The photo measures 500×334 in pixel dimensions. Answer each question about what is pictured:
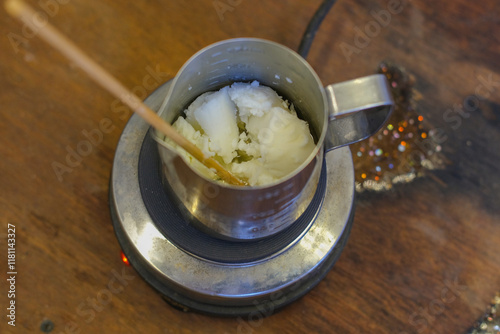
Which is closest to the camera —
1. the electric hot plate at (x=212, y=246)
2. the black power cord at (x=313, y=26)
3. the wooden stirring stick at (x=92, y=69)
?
the wooden stirring stick at (x=92, y=69)

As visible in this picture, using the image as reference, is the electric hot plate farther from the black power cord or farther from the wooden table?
the black power cord

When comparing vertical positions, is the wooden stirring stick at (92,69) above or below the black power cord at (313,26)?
above

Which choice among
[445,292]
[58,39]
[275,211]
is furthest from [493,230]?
[58,39]

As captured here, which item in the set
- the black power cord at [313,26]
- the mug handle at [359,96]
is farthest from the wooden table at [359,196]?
the mug handle at [359,96]

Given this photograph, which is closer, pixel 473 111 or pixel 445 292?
pixel 445 292

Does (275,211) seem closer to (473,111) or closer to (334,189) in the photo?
(334,189)

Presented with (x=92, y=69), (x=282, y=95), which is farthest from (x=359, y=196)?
(x=92, y=69)

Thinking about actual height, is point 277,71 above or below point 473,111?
above

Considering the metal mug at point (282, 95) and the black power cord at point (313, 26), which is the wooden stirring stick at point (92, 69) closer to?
the metal mug at point (282, 95)
